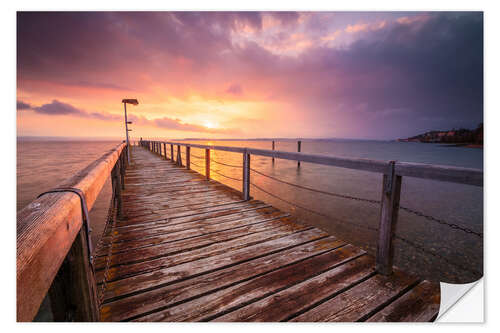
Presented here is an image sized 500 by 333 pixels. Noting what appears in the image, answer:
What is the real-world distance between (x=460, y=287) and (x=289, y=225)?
1.75 meters

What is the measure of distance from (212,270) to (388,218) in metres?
1.74

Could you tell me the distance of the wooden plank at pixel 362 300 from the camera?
1511 mm

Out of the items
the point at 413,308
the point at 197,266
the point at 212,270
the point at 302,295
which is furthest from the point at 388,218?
the point at 197,266

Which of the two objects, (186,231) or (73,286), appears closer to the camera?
(73,286)

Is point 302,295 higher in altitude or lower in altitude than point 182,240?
lower

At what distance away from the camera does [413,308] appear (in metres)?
1.56

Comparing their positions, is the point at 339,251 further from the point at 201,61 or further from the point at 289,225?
the point at 201,61

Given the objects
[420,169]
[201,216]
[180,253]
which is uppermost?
[420,169]

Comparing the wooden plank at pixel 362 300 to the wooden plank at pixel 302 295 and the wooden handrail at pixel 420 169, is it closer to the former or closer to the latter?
the wooden plank at pixel 302 295

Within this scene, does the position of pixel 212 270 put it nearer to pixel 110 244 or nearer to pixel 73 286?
pixel 73 286

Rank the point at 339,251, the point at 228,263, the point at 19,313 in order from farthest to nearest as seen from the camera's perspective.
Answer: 1. the point at 339,251
2. the point at 228,263
3. the point at 19,313
